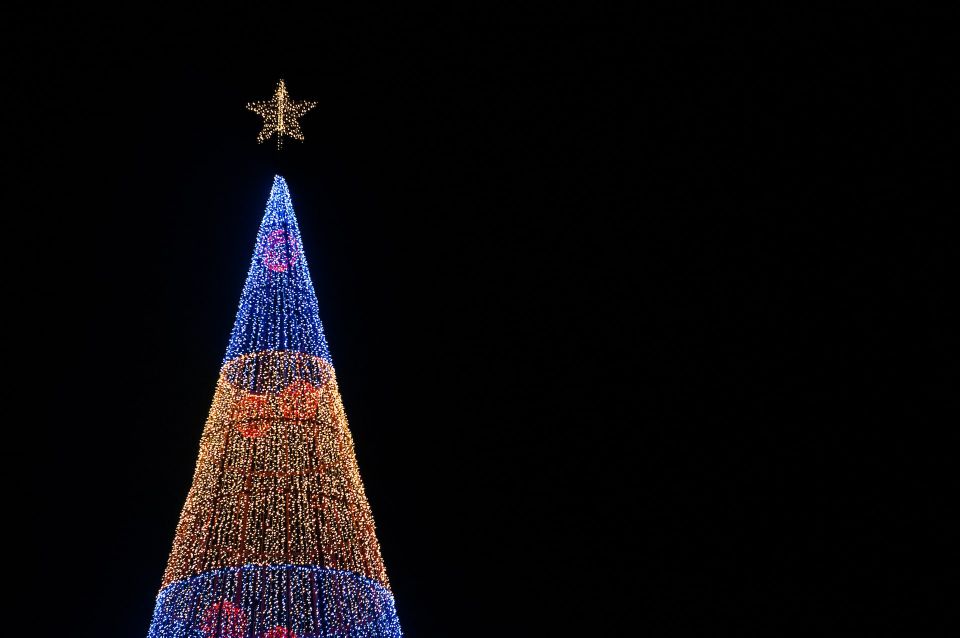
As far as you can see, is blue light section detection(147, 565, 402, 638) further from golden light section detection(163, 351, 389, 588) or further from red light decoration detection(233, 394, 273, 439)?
red light decoration detection(233, 394, 273, 439)

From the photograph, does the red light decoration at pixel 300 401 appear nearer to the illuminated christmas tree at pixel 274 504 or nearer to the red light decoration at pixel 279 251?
the illuminated christmas tree at pixel 274 504

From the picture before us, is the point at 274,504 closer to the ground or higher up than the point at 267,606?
higher up

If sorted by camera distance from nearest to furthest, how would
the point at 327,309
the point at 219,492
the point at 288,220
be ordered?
the point at 219,492, the point at 288,220, the point at 327,309

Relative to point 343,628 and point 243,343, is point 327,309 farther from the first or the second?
point 343,628

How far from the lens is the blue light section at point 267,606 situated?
5891mm

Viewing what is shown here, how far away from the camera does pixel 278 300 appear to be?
20.8 ft

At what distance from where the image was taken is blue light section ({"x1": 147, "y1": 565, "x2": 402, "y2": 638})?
5891 millimetres

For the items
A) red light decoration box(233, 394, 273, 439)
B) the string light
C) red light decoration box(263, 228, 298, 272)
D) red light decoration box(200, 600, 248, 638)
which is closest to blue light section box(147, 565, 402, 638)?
red light decoration box(200, 600, 248, 638)

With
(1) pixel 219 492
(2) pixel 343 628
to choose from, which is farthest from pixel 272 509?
(2) pixel 343 628

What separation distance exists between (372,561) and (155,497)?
11.3 ft

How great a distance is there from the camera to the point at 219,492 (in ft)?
19.5

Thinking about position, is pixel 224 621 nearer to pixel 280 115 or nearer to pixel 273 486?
pixel 273 486

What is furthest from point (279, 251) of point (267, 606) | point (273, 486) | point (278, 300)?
point (267, 606)

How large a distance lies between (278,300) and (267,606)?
169 cm
